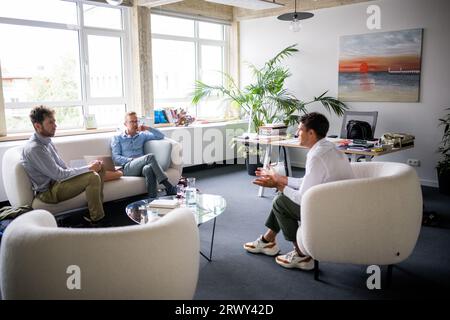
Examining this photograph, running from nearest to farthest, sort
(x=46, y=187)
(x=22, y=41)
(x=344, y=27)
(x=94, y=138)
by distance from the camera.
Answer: (x=46, y=187) → (x=94, y=138) → (x=22, y=41) → (x=344, y=27)

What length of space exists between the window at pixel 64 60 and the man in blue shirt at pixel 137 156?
1.15 meters

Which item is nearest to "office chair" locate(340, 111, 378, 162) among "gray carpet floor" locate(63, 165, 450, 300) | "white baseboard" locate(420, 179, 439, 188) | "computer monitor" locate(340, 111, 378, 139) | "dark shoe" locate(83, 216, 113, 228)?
"computer monitor" locate(340, 111, 378, 139)

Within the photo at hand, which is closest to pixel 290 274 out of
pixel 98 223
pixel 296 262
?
pixel 296 262

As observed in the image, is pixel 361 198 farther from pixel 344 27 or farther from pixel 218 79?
pixel 218 79

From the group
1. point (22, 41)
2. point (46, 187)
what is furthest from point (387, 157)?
point (22, 41)

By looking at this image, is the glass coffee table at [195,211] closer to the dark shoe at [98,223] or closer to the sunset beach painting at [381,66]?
the dark shoe at [98,223]

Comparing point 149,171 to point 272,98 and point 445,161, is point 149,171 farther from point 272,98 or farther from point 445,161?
point 445,161

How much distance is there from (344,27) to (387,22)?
633 millimetres

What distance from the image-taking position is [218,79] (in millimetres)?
7648

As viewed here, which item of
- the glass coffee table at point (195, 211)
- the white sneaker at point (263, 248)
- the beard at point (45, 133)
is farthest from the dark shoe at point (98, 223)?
the white sneaker at point (263, 248)

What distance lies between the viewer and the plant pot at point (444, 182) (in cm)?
516

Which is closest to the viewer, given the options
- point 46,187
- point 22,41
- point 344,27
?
point 46,187

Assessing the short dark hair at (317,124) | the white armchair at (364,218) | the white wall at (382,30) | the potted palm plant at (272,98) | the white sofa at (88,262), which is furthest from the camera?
the potted palm plant at (272,98)
